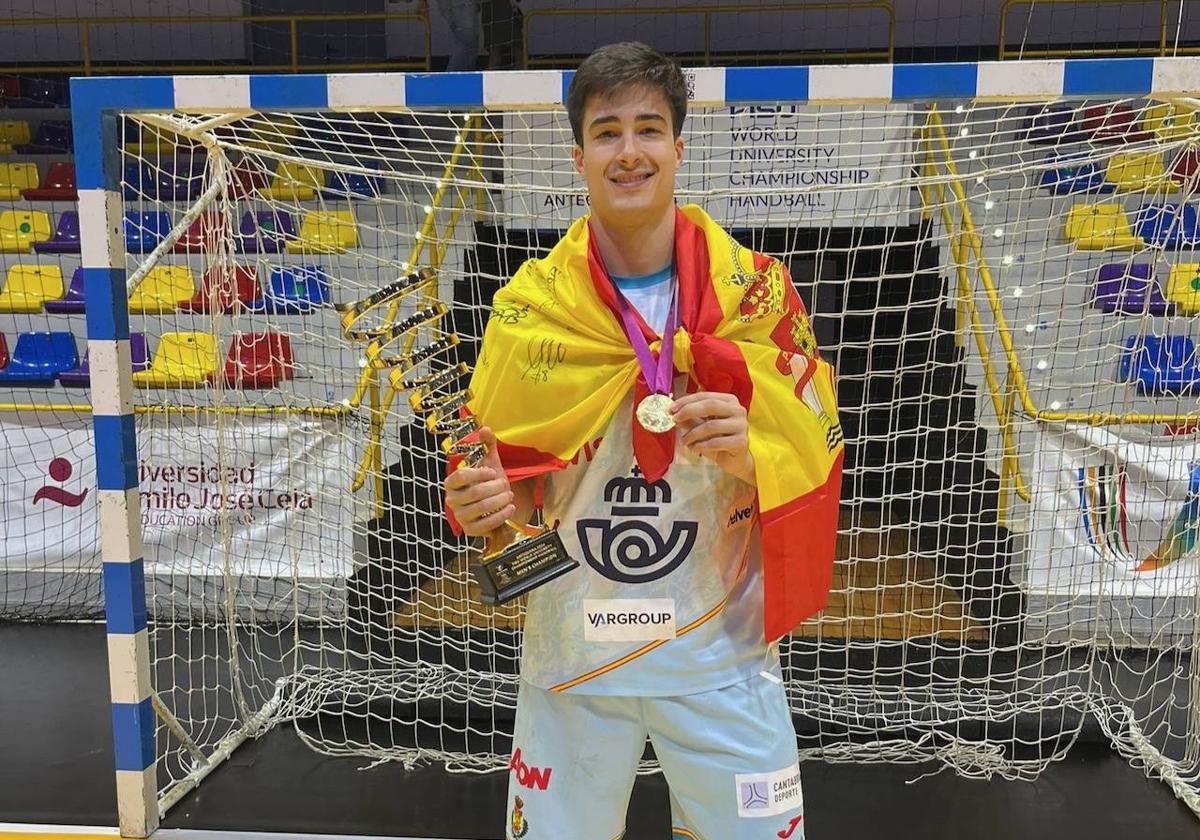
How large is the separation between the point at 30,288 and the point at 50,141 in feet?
7.73

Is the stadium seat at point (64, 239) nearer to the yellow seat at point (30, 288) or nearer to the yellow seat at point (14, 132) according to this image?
the yellow seat at point (30, 288)

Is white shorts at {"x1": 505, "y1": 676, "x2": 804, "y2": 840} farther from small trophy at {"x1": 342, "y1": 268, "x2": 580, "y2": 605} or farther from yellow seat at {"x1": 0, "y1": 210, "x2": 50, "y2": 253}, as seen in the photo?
yellow seat at {"x1": 0, "y1": 210, "x2": 50, "y2": 253}

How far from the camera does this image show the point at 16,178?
750 cm

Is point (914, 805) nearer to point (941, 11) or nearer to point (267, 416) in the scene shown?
point (267, 416)

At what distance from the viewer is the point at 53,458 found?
4.56m

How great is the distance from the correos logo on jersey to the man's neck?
1.06 feet

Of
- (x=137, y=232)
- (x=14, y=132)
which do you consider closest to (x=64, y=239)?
(x=137, y=232)

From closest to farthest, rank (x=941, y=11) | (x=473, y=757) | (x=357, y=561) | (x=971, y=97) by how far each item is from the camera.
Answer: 1. (x=971, y=97)
2. (x=473, y=757)
3. (x=357, y=561)
4. (x=941, y=11)

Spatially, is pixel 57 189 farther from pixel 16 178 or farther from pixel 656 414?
pixel 656 414

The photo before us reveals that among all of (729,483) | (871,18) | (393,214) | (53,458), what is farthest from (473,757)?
(871,18)

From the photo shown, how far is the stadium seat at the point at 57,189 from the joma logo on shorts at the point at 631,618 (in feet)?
23.8

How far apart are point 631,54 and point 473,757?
2.55 metres

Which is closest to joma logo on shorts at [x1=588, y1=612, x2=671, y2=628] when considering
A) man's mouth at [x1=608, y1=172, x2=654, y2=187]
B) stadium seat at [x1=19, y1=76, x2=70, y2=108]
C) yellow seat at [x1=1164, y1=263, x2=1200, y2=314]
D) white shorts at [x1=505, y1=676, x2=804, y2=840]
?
white shorts at [x1=505, y1=676, x2=804, y2=840]

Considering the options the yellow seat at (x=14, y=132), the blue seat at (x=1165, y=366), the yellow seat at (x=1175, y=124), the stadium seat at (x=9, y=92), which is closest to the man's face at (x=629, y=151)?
the yellow seat at (x=1175, y=124)
